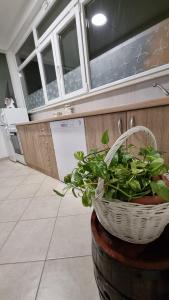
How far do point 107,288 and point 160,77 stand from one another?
159 cm

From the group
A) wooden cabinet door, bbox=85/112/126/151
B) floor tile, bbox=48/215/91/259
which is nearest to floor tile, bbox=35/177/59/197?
floor tile, bbox=48/215/91/259

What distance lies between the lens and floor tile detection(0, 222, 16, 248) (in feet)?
3.91

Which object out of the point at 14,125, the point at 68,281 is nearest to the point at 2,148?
the point at 14,125

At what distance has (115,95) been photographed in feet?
5.92

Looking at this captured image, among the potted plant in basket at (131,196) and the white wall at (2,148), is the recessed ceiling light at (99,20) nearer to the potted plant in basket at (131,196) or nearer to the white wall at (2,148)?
the potted plant in basket at (131,196)

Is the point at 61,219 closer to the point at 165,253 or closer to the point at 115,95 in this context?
the point at 165,253

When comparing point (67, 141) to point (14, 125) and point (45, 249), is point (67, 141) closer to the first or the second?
point (45, 249)

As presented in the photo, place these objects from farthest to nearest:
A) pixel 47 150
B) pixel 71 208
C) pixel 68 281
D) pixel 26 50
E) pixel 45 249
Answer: pixel 26 50 → pixel 47 150 → pixel 71 208 → pixel 45 249 → pixel 68 281

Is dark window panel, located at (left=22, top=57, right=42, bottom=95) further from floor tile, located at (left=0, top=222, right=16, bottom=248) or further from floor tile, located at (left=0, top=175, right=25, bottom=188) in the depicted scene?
floor tile, located at (left=0, top=222, right=16, bottom=248)

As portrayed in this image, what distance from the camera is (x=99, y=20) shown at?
1783 millimetres

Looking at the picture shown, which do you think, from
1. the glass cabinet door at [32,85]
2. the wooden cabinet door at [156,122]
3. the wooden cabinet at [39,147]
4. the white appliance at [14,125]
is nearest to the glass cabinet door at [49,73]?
the glass cabinet door at [32,85]

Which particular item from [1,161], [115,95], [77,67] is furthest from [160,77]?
[1,161]

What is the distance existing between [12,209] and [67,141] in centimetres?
97

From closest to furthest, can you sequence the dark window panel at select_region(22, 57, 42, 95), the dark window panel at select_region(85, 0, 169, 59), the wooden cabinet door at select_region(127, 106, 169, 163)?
the wooden cabinet door at select_region(127, 106, 169, 163) < the dark window panel at select_region(85, 0, 169, 59) < the dark window panel at select_region(22, 57, 42, 95)
